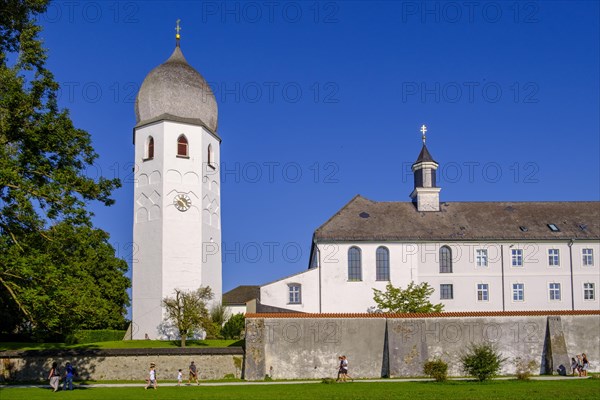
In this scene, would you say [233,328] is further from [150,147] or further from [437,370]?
[437,370]

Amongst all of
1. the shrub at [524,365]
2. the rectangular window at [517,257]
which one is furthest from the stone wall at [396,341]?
the rectangular window at [517,257]

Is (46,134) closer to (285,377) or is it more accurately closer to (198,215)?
(285,377)

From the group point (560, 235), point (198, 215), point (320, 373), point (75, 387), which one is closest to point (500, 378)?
point (320, 373)

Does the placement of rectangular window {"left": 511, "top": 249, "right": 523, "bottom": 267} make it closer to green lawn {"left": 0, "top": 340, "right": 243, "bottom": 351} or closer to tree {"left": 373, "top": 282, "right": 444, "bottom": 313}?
tree {"left": 373, "top": 282, "right": 444, "bottom": 313}

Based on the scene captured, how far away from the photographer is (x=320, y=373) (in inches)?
1302

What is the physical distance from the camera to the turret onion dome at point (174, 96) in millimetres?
50844

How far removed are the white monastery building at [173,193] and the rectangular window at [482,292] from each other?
56.1 feet

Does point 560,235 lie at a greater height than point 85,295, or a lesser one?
greater

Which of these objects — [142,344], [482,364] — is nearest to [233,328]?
[142,344]

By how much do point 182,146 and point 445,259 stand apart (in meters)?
19.0

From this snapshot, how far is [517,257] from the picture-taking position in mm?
49750

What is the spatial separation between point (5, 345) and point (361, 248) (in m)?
22.1

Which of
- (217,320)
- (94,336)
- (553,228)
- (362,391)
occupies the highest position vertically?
(553,228)

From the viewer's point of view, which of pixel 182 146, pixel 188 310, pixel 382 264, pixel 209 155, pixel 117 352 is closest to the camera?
pixel 117 352
